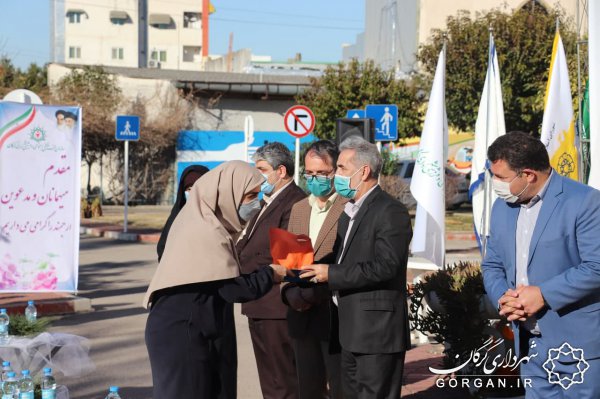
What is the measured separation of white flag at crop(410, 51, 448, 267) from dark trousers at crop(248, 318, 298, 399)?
4.12m

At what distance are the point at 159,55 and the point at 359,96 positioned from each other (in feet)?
159

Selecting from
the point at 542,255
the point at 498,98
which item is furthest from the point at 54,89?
the point at 542,255

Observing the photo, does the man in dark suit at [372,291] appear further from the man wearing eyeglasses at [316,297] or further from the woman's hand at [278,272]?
the man wearing eyeglasses at [316,297]

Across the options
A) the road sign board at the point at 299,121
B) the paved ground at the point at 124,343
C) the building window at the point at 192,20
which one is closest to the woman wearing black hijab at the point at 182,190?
the paved ground at the point at 124,343

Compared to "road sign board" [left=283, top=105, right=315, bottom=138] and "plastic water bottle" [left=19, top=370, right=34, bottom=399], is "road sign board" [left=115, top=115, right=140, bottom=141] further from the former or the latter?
"plastic water bottle" [left=19, top=370, right=34, bottom=399]

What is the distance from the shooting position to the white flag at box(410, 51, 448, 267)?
10.1m

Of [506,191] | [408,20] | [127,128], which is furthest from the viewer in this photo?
[408,20]

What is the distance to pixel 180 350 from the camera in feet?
15.0

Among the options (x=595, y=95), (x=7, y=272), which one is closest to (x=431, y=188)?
(x=595, y=95)

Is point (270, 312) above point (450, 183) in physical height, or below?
below

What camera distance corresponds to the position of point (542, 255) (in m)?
A: 4.44

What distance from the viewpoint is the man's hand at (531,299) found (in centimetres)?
435

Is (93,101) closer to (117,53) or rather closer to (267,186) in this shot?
(267,186)

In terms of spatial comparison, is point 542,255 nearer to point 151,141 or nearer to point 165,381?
point 165,381
